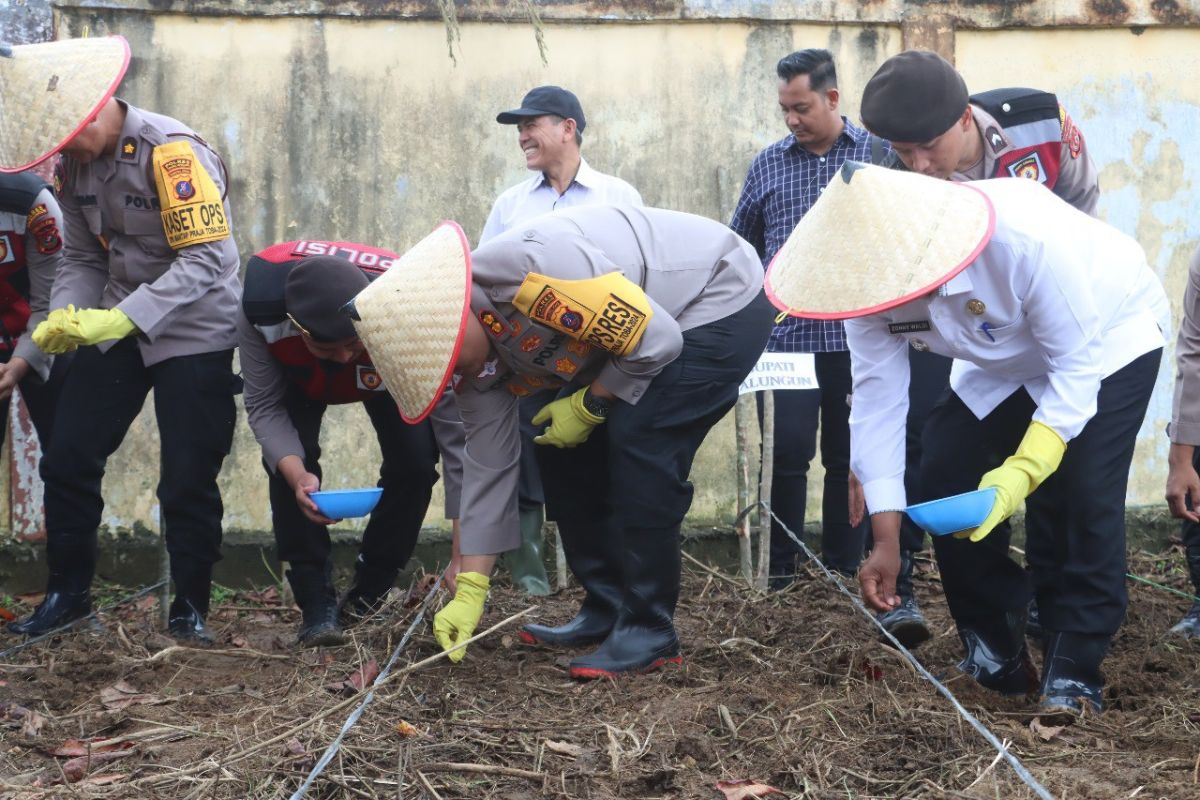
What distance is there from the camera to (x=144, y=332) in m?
4.22

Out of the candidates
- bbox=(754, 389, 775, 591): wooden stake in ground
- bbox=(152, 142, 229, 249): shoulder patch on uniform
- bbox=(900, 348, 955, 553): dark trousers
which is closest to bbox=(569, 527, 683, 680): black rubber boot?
bbox=(900, 348, 955, 553): dark trousers

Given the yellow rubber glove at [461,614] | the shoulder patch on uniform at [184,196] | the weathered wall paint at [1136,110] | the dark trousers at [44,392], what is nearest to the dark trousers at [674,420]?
the yellow rubber glove at [461,614]

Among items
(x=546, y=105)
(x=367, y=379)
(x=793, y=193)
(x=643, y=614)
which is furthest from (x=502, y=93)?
(x=643, y=614)

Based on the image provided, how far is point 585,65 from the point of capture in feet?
19.4

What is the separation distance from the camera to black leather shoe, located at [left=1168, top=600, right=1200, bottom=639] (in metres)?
4.32

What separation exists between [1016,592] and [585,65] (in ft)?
10.6

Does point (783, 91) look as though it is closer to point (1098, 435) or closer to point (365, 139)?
point (365, 139)

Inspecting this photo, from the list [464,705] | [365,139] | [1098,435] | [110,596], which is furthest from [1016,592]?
[110,596]

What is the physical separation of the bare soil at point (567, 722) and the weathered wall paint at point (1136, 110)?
8.27 feet

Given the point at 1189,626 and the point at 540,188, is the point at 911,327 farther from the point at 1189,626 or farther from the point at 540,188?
the point at 540,188

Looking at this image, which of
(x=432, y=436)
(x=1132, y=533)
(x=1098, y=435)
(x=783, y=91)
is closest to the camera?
(x=1098, y=435)

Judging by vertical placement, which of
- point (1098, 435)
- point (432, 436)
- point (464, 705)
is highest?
point (1098, 435)

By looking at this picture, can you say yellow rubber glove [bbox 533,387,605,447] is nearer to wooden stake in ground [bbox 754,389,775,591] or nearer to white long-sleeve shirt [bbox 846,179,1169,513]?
white long-sleeve shirt [bbox 846,179,1169,513]

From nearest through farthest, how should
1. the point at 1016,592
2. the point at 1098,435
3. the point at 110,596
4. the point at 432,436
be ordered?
the point at 1098,435
the point at 1016,592
the point at 432,436
the point at 110,596
